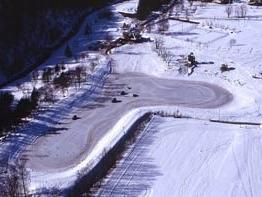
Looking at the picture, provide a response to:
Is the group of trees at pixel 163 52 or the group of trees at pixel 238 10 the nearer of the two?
the group of trees at pixel 163 52

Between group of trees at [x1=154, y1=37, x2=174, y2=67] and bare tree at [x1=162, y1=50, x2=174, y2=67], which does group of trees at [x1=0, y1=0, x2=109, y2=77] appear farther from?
bare tree at [x1=162, y1=50, x2=174, y2=67]

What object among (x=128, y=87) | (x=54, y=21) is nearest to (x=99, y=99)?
(x=128, y=87)

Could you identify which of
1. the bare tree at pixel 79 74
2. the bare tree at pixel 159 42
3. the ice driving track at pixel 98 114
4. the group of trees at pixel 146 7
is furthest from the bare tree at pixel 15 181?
the group of trees at pixel 146 7

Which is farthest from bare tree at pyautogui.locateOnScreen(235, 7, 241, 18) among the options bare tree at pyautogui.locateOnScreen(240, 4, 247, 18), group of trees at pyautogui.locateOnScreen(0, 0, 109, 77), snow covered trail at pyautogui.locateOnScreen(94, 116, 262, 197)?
snow covered trail at pyautogui.locateOnScreen(94, 116, 262, 197)

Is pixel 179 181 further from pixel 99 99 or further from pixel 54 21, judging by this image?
pixel 54 21

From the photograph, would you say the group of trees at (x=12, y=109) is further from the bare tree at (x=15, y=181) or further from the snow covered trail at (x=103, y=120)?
the bare tree at (x=15, y=181)

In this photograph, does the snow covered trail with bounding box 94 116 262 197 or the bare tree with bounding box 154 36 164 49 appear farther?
the bare tree with bounding box 154 36 164 49
